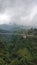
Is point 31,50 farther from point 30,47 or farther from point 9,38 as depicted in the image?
point 9,38

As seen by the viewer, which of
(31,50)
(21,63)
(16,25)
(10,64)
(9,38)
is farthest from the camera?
(16,25)

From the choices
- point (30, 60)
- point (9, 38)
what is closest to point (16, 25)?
point (9, 38)

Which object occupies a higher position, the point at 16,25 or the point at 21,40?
the point at 16,25

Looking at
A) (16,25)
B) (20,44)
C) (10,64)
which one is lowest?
(10,64)

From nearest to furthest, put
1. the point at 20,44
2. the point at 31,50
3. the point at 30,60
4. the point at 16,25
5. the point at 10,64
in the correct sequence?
the point at 10,64 → the point at 30,60 → the point at 31,50 → the point at 20,44 → the point at 16,25

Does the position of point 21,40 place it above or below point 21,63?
above

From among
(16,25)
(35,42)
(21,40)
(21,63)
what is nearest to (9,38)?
(21,40)

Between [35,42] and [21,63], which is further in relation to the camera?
[35,42]

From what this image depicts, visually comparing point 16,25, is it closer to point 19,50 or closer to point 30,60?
point 19,50

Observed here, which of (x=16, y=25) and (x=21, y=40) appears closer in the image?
(x=21, y=40)
